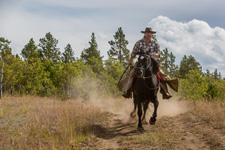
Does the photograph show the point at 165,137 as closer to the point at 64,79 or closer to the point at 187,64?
the point at 64,79

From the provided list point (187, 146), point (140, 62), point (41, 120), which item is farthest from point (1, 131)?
point (187, 146)

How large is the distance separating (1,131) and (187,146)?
19.8ft

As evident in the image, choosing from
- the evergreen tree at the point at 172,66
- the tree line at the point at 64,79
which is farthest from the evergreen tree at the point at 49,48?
the evergreen tree at the point at 172,66

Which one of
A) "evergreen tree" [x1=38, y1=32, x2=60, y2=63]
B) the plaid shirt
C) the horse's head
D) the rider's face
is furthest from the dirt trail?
"evergreen tree" [x1=38, y1=32, x2=60, y2=63]

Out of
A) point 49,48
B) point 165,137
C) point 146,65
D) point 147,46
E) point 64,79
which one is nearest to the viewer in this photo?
point 165,137

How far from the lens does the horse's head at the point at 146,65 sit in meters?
6.29

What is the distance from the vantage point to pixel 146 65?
6.70 metres

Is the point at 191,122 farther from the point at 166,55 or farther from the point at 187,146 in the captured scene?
the point at 166,55

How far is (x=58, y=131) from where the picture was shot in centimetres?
635

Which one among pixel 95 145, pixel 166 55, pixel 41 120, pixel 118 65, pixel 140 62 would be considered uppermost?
pixel 166 55

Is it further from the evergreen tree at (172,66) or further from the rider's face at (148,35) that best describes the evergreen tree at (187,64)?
the rider's face at (148,35)

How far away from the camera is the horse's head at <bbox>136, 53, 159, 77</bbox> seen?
6289 millimetres

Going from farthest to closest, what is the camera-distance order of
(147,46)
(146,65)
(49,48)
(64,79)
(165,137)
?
(49,48) < (64,79) < (147,46) < (146,65) < (165,137)

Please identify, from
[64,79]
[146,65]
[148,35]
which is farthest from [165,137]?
[64,79]
